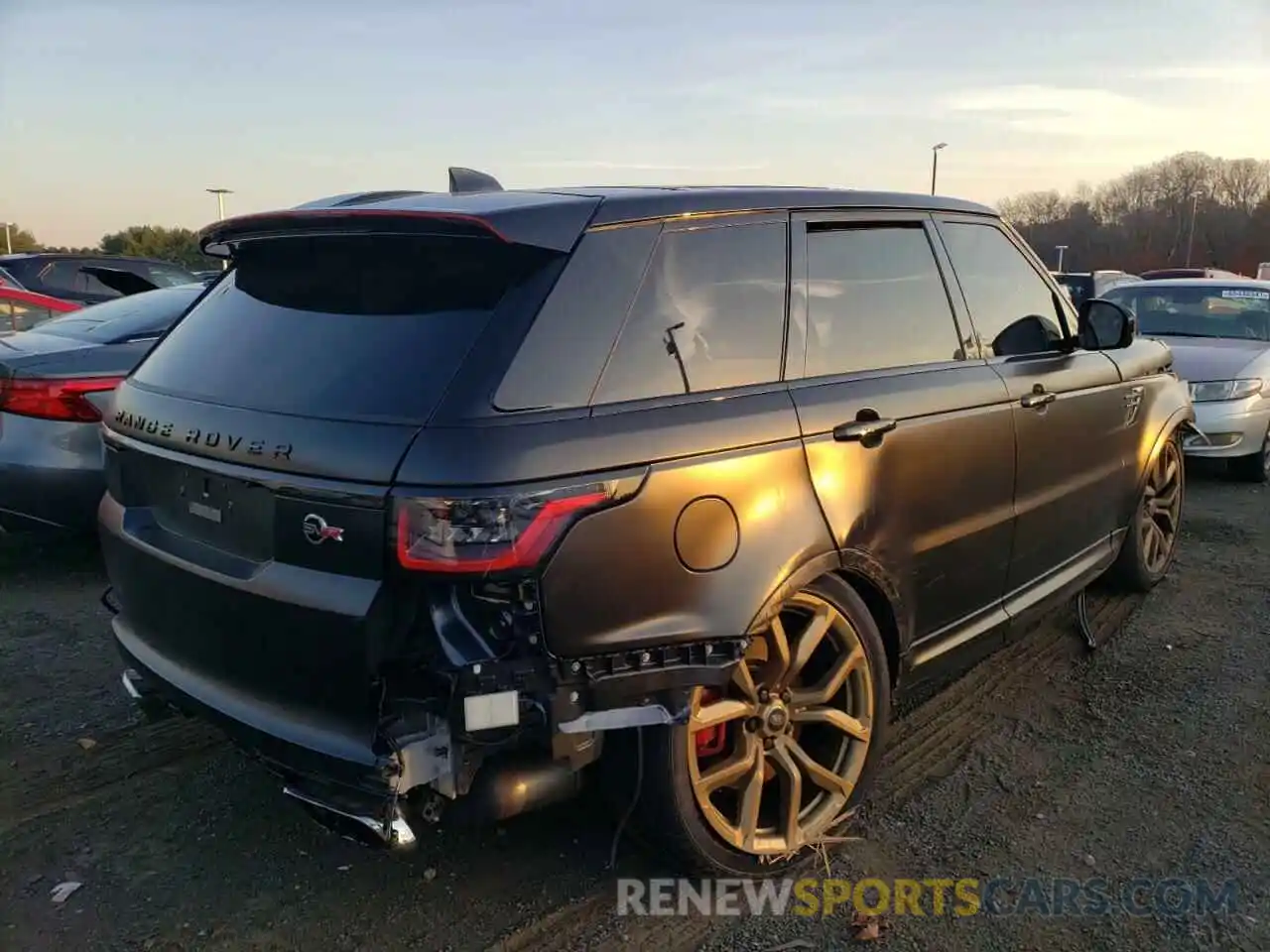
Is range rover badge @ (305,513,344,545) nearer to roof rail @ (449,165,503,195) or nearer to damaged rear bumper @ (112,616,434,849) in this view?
damaged rear bumper @ (112,616,434,849)

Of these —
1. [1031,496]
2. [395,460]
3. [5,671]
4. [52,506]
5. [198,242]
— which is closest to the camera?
[395,460]

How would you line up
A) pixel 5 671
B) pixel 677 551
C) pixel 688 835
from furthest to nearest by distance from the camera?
pixel 5 671, pixel 688 835, pixel 677 551

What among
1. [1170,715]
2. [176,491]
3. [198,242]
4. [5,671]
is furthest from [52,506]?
[1170,715]

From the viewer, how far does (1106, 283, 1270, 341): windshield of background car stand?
8.83 meters

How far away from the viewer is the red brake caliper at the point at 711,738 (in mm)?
2684

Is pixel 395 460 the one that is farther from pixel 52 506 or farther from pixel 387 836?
pixel 52 506

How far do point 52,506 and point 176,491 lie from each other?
2.74 meters

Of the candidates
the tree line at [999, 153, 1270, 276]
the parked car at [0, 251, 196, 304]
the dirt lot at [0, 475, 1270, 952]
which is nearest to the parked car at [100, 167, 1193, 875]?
the dirt lot at [0, 475, 1270, 952]

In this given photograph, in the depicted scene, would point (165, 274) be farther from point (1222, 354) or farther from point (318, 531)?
point (318, 531)

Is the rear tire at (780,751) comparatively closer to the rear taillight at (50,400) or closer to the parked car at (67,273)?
the rear taillight at (50,400)

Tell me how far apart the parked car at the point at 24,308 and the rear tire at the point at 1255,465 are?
10773mm

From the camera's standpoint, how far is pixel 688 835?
2602 millimetres

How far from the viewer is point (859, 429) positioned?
2.90 m

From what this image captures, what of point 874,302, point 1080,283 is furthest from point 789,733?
point 1080,283
